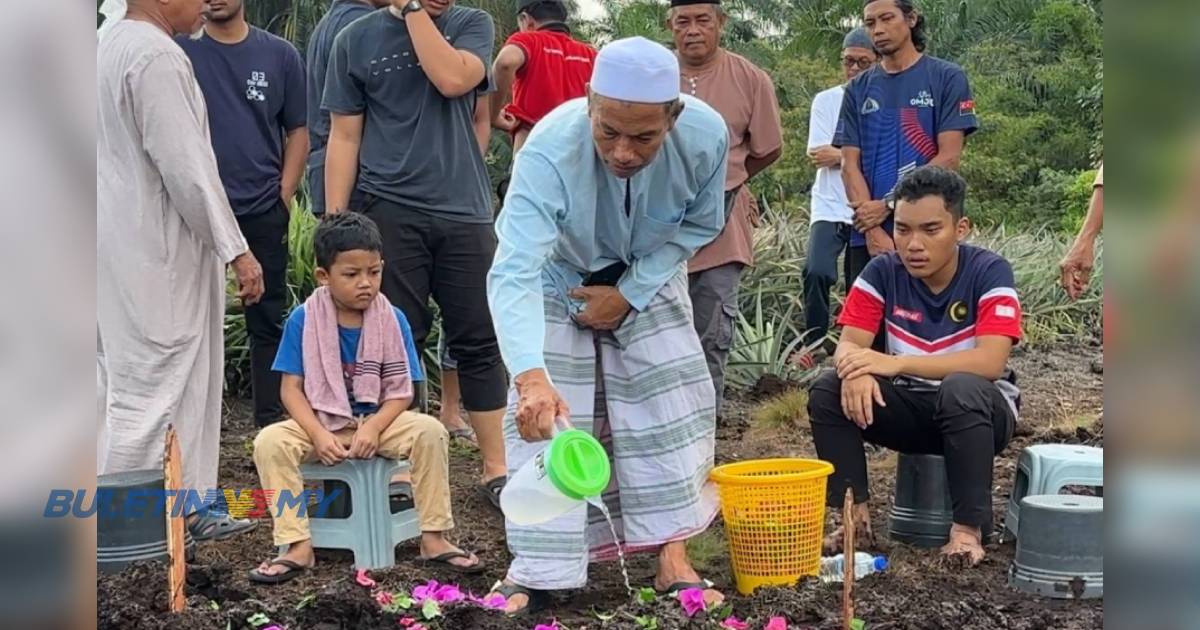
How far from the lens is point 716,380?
542 cm

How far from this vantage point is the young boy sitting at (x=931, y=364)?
12.0 feet

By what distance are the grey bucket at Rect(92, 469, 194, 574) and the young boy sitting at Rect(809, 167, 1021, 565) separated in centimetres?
194

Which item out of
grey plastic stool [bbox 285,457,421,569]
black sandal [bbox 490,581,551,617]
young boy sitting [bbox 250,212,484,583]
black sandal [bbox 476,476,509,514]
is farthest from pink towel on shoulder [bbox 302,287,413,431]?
black sandal [bbox 490,581,551,617]

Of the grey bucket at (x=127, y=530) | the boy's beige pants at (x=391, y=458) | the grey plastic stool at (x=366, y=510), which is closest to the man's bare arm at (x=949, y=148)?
the boy's beige pants at (x=391, y=458)

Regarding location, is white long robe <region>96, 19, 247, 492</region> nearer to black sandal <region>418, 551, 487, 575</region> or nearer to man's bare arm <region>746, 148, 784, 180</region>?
black sandal <region>418, 551, 487, 575</region>

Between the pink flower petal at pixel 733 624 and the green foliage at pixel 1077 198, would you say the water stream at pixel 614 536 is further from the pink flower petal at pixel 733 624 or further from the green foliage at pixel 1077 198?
the green foliage at pixel 1077 198

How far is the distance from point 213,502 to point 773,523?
1.95 meters

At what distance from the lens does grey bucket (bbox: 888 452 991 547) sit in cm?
400

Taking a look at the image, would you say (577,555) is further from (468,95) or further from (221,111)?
(221,111)

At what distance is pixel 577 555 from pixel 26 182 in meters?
2.61

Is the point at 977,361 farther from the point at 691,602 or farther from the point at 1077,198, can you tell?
the point at 1077,198

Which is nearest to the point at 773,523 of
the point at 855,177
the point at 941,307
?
the point at 941,307

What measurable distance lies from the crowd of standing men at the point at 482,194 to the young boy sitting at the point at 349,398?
13 centimetres

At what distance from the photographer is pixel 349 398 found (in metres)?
3.90
